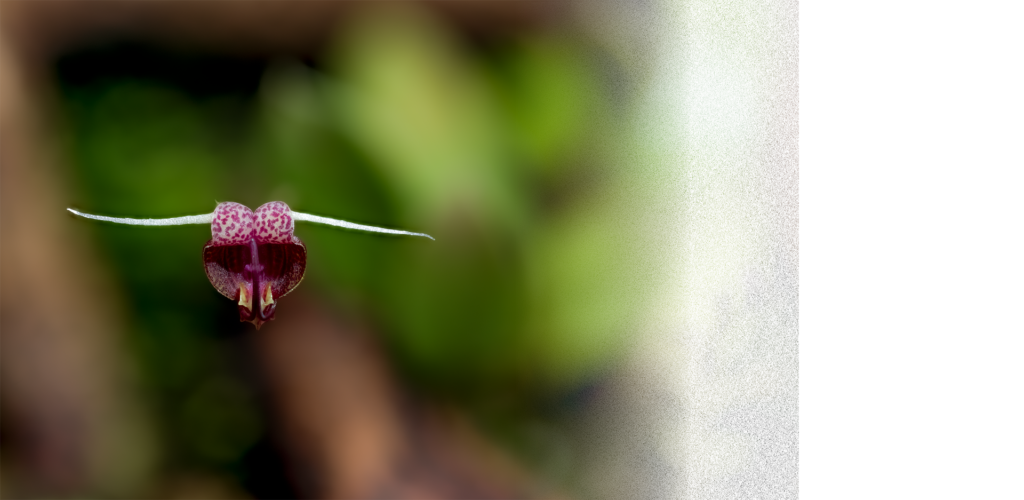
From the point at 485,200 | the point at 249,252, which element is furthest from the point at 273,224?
the point at 485,200

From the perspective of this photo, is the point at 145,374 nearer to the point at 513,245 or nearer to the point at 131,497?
the point at 131,497

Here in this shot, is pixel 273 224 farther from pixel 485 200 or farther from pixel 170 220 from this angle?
pixel 485 200
